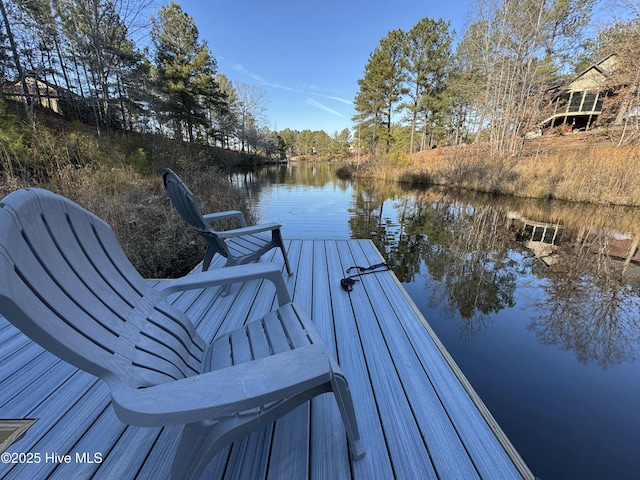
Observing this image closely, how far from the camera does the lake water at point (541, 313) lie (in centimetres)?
159

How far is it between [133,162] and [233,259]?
7205 millimetres

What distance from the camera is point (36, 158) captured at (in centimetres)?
515

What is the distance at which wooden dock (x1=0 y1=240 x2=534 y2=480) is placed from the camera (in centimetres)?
98

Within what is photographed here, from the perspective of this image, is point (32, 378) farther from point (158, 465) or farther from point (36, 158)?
point (36, 158)

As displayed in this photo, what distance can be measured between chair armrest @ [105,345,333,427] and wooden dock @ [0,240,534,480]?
0.54m

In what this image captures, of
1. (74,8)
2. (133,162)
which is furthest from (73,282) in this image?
(74,8)

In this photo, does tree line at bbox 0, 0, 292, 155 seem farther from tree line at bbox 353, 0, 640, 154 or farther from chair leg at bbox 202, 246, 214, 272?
tree line at bbox 353, 0, 640, 154

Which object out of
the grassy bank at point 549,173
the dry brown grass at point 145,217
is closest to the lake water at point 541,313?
the grassy bank at point 549,173

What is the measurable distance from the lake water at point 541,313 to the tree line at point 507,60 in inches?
273

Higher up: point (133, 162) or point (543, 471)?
point (133, 162)

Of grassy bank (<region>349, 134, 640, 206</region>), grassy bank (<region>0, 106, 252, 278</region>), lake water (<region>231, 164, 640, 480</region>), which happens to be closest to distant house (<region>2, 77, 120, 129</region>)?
grassy bank (<region>0, 106, 252, 278</region>)

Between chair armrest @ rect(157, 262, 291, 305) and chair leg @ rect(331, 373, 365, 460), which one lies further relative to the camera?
chair armrest @ rect(157, 262, 291, 305)

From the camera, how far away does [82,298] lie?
2.68 feet

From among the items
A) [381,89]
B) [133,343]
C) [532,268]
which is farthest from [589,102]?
[133,343]
